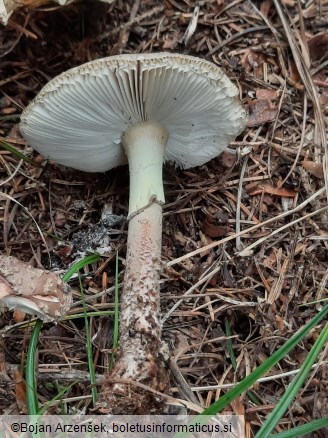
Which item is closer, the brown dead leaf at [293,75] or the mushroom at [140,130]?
the mushroom at [140,130]

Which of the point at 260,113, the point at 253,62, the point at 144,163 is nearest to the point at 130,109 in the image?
the point at 144,163

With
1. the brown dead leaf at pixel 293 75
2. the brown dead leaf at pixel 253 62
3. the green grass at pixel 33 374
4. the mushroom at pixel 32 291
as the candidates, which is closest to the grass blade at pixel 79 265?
the green grass at pixel 33 374

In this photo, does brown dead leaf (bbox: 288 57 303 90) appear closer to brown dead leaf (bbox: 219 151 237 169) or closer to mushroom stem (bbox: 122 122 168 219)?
brown dead leaf (bbox: 219 151 237 169)

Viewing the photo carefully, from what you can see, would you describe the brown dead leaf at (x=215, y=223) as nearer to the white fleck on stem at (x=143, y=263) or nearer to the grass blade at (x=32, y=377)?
the white fleck on stem at (x=143, y=263)

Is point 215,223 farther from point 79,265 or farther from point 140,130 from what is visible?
point 79,265

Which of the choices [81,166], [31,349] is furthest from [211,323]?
[81,166]

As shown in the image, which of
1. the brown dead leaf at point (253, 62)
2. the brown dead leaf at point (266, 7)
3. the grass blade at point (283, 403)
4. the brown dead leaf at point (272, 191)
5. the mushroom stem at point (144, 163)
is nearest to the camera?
the grass blade at point (283, 403)
